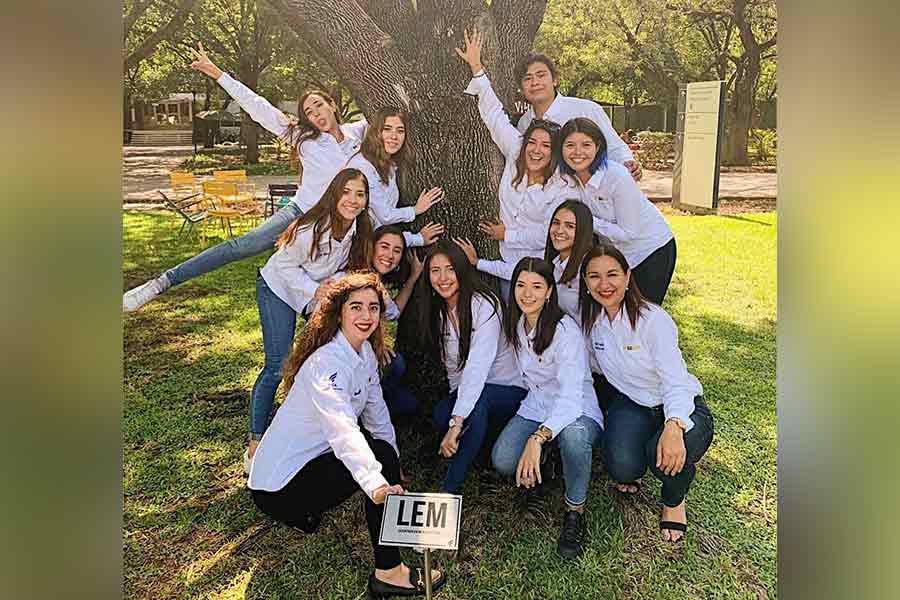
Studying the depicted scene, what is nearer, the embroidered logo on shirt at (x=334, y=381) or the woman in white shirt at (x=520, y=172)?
the embroidered logo on shirt at (x=334, y=381)

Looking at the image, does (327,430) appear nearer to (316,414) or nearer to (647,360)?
(316,414)

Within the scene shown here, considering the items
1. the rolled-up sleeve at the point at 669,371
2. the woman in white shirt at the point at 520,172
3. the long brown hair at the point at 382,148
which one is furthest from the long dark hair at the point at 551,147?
the rolled-up sleeve at the point at 669,371

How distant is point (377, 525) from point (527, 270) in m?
1.08

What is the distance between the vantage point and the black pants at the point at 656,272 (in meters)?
3.03

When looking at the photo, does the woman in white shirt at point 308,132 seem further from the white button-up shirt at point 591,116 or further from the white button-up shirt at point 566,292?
the white button-up shirt at point 566,292

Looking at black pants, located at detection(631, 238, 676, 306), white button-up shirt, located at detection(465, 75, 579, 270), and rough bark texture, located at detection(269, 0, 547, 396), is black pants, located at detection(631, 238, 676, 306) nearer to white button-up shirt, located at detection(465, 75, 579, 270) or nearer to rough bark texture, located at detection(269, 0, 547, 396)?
white button-up shirt, located at detection(465, 75, 579, 270)

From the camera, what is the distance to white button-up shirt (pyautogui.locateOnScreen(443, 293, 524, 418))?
3.01 meters

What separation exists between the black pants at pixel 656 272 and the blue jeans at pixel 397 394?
0.99 m

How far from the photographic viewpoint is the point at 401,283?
10.2ft

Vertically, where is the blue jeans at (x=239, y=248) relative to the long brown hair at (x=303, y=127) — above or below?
below

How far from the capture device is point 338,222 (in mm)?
3021
